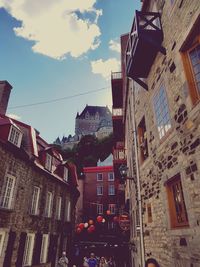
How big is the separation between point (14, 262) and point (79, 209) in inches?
1005

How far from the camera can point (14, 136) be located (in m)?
12.1

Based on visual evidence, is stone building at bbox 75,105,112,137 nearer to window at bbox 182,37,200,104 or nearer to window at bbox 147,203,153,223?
window at bbox 147,203,153,223

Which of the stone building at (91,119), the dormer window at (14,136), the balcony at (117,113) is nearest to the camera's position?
the dormer window at (14,136)

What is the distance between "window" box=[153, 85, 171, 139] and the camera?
613cm

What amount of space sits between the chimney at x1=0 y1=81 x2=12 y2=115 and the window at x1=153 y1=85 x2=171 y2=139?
1258 cm

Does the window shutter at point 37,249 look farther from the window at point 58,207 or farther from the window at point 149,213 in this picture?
the window at point 149,213

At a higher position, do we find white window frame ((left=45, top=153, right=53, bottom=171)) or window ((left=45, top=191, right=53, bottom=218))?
white window frame ((left=45, top=153, right=53, bottom=171))

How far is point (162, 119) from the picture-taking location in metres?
6.42

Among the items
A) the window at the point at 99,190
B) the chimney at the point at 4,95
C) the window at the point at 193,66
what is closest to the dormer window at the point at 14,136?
the chimney at the point at 4,95

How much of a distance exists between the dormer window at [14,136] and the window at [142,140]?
7114 mm

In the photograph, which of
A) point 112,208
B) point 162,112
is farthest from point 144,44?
point 112,208

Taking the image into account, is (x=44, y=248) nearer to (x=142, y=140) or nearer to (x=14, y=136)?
(x=14, y=136)

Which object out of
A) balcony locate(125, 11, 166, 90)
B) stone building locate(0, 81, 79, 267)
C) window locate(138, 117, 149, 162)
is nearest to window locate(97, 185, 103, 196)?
stone building locate(0, 81, 79, 267)

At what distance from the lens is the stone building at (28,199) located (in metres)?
10.6
